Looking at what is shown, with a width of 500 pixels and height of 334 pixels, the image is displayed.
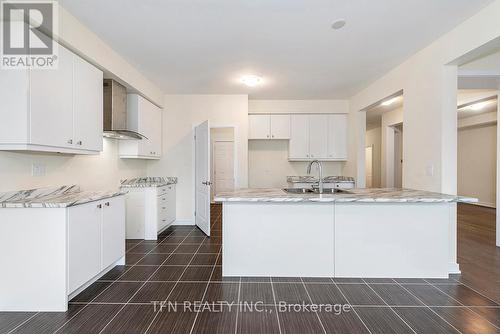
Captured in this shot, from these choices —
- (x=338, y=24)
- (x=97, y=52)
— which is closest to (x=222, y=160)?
(x=97, y=52)

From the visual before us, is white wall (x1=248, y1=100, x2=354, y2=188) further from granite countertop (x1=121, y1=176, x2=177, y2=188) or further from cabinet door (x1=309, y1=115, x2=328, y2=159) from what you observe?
granite countertop (x1=121, y1=176, x2=177, y2=188)

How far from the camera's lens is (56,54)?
1.99 m

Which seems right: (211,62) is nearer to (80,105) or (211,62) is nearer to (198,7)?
(198,7)

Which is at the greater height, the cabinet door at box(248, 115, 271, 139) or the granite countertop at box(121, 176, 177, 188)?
the cabinet door at box(248, 115, 271, 139)

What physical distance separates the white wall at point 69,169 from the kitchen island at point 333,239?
169cm

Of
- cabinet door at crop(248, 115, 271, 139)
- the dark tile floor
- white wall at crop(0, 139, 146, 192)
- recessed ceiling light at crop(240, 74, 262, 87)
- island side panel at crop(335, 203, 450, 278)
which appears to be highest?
recessed ceiling light at crop(240, 74, 262, 87)

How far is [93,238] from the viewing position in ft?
6.91

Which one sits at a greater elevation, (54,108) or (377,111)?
(377,111)

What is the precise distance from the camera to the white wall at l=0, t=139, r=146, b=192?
191 centimetres

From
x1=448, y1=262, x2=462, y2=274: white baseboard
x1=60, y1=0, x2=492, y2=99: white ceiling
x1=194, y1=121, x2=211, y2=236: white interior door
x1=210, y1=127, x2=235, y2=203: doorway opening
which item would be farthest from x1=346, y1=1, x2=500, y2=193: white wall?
x1=210, y1=127, x2=235, y2=203: doorway opening

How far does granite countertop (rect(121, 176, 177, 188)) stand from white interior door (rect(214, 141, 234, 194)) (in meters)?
2.66

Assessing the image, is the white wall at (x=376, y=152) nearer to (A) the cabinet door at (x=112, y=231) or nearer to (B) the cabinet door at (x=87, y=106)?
(A) the cabinet door at (x=112, y=231)

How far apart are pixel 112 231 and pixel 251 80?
2.76 meters

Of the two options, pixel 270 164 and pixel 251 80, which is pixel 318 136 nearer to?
pixel 270 164
